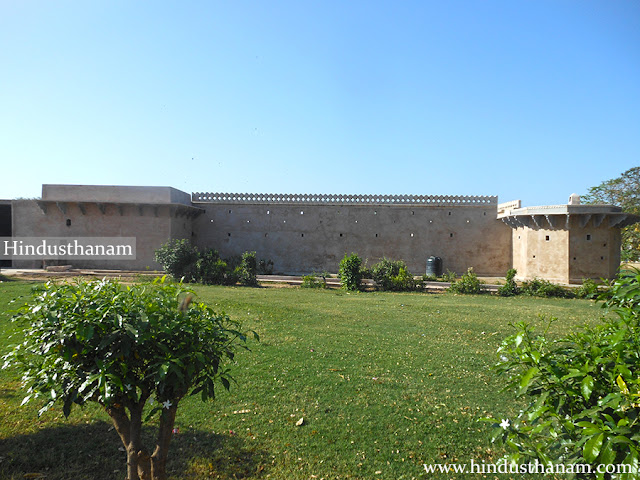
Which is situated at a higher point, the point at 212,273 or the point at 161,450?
the point at 212,273

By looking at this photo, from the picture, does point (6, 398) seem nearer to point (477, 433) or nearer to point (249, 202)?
point (477, 433)

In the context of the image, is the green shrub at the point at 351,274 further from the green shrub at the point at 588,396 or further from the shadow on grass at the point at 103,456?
the green shrub at the point at 588,396

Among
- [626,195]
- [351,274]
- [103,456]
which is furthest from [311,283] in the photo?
[626,195]

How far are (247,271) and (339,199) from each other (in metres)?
5.97

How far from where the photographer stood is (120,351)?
213 centimetres

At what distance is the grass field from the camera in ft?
9.89

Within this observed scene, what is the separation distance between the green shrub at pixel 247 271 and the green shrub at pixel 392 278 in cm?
432

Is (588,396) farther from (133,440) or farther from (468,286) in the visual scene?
(468,286)

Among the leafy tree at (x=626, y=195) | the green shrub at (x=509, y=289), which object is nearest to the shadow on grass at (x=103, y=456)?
the green shrub at (x=509, y=289)

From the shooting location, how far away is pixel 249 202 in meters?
18.1

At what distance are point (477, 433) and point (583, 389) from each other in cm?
226

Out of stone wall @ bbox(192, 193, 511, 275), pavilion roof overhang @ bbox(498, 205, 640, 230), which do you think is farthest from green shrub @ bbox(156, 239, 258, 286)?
pavilion roof overhang @ bbox(498, 205, 640, 230)

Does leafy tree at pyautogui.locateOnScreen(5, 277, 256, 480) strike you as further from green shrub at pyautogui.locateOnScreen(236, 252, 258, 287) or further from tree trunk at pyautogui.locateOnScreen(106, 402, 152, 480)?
green shrub at pyautogui.locateOnScreen(236, 252, 258, 287)

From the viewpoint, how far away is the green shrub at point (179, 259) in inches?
549
